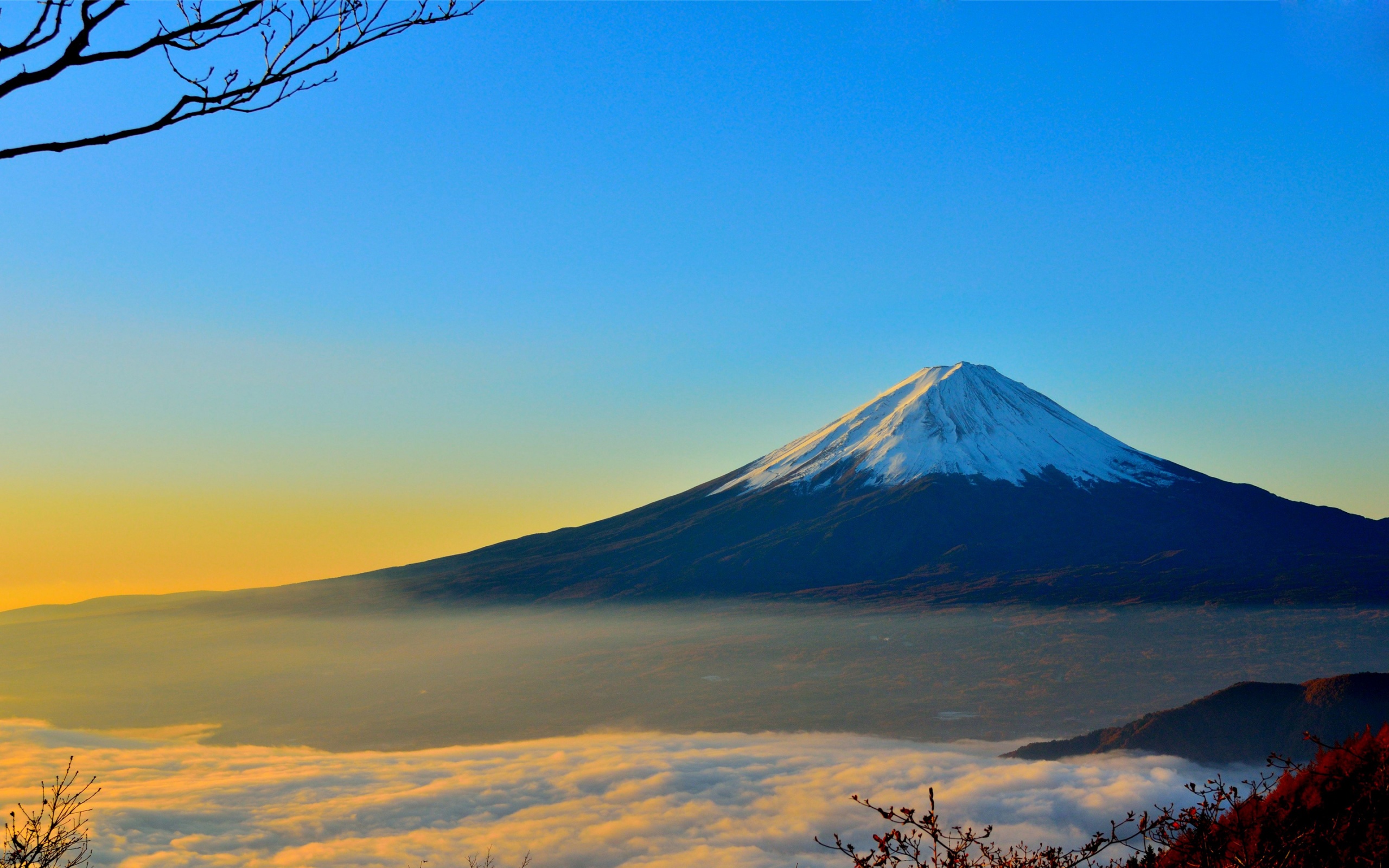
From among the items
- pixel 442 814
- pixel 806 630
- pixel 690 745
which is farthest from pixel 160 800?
pixel 806 630

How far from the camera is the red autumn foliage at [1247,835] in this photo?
6.45 meters

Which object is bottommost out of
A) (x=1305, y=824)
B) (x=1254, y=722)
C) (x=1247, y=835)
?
(x=1254, y=722)

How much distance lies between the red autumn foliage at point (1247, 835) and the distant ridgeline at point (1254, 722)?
94900 millimetres

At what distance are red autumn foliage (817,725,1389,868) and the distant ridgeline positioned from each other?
311 ft

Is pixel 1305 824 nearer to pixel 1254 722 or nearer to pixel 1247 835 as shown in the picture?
pixel 1247 835

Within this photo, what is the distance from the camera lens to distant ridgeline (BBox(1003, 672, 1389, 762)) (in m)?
93.4

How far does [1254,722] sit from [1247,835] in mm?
121324

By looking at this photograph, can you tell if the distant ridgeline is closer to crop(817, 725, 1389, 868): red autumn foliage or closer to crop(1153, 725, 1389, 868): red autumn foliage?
crop(1153, 725, 1389, 868): red autumn foliage

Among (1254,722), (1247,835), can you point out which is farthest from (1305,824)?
(1254,722)

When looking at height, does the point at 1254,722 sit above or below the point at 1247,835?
below

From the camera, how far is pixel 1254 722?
111 meters

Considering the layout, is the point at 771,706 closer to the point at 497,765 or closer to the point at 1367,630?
the point at 497,765

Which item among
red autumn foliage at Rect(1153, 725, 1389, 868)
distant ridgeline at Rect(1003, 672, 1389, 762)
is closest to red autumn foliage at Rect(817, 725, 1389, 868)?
red autumn foliage at Rect(1153, 725, 1389, 868)

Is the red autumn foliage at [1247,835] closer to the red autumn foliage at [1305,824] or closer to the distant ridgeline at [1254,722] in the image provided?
the red autumn foliage at [1305,824]
